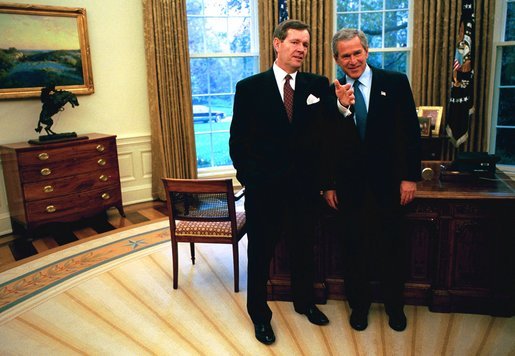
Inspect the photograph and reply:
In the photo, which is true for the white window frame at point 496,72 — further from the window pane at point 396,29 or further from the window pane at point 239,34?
→ the window pane at point 239,34

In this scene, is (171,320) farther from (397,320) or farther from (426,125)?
(426,125)

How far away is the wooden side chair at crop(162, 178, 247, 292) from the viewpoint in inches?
117

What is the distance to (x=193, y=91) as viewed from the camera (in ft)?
18.7

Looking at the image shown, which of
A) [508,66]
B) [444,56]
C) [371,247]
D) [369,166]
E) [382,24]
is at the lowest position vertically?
[371,247]

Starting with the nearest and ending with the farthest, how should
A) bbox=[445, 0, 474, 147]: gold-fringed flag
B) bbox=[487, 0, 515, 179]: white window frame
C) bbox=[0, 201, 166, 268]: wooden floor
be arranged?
bbox=[0, 201, 166, 268]: wooden floor, bbox=[445, 0, 474, 147]: gold-fringed flag, bbox=[487, 0, 515, 179]: white window frame

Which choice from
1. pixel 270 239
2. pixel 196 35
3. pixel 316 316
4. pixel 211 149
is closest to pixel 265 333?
pixel 316 316

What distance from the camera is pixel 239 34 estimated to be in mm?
5730

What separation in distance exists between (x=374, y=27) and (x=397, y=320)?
13.5ft

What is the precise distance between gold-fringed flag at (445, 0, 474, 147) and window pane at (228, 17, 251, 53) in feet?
8.23

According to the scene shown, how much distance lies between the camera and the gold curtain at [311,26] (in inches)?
212

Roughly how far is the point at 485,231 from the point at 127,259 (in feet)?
8.91

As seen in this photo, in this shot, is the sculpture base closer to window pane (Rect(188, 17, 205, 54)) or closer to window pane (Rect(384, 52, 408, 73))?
window pane (Rect(188, 17, 205, 54))

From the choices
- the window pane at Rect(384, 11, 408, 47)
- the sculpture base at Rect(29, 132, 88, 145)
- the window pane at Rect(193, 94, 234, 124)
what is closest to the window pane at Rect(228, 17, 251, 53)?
the window pane at Rect(193, 94, 234, 124)

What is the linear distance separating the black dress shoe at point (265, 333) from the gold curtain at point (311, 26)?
3.73 metres
